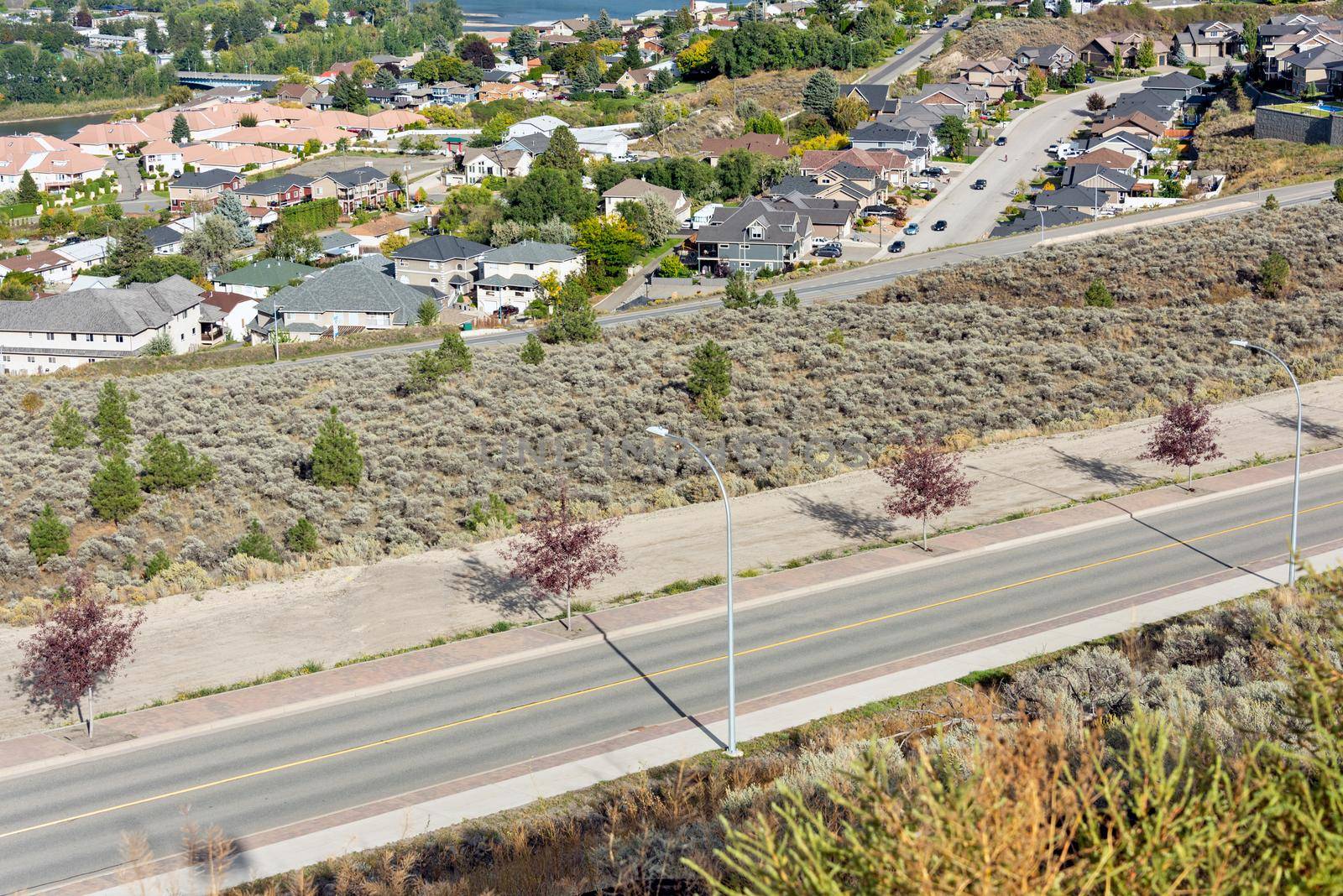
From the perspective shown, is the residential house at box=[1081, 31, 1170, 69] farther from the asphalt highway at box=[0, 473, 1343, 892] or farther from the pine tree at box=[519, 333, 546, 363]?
the asphalt highway at box=[0, 473, 1343, 892]

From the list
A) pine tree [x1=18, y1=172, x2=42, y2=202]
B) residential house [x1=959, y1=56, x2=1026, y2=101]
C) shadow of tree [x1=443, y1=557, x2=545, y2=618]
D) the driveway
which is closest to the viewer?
shadow of tree [x1=443, y1=557, x2=545, y2=618]

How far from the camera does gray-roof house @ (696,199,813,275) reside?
3381 inches

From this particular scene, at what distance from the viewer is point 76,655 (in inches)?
794

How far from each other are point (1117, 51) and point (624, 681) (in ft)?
443

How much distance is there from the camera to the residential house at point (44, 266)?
310 feet

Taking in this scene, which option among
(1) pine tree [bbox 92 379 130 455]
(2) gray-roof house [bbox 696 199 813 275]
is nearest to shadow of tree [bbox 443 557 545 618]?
(1) pine tree [bbox 92 379 130 455]

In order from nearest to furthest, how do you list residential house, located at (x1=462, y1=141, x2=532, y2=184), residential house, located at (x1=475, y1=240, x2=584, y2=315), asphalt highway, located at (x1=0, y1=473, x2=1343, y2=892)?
asphalt highway, located at (x1=0, y1=473, x2=1343, y2=892)
residential house, located at (x1=475, y1=240, x2=584, y2=315)
residential house, located at (x1=462, y1=141, x2=532, y2=184)

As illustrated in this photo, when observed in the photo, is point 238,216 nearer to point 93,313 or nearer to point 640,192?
point 640,192

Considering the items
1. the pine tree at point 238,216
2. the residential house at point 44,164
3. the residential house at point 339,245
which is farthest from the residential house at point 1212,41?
the residential house at point 44,164

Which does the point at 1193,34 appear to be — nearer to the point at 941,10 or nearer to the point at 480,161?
the point at 941,10

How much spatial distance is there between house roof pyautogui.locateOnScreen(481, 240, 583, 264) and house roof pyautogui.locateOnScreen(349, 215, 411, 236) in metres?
24.0

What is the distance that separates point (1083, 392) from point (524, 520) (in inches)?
792

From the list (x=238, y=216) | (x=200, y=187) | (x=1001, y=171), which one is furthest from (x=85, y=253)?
(x=1001, y=171)

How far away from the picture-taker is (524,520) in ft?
108
